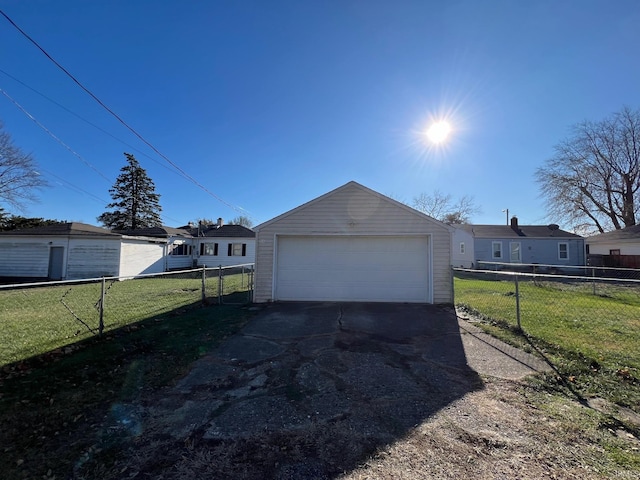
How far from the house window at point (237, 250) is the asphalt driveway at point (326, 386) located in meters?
20.1

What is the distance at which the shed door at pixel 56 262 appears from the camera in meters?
17.1

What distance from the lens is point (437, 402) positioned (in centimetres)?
316

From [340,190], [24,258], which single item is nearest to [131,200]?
[24,258]

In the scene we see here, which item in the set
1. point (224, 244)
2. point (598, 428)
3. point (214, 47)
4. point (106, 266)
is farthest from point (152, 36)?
point (224, 244)

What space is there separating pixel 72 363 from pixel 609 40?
14273mm

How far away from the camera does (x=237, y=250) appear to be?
1015 inches

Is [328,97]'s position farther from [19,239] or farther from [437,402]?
[19,239]

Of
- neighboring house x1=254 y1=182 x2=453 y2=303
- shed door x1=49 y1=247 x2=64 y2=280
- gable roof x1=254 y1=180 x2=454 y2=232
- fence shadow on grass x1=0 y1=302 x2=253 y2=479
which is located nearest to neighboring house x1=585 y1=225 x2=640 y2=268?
neighboring house x1=254 y1=182 x2=453 y2=303

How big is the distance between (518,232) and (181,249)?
29.6 meters

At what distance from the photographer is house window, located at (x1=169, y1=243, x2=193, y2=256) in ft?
77.7

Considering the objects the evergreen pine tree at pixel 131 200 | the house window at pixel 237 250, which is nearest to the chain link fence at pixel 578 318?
the house window at pixel 237 250

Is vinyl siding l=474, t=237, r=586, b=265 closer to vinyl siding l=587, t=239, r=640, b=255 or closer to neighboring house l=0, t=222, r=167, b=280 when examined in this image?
vinyl siding l=587, t=239, r=640, b=255

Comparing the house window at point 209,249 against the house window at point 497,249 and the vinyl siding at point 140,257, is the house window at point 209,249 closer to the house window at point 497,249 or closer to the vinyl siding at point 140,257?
the vinyl siding at point 140,257

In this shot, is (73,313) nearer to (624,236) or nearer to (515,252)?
(515,252)
